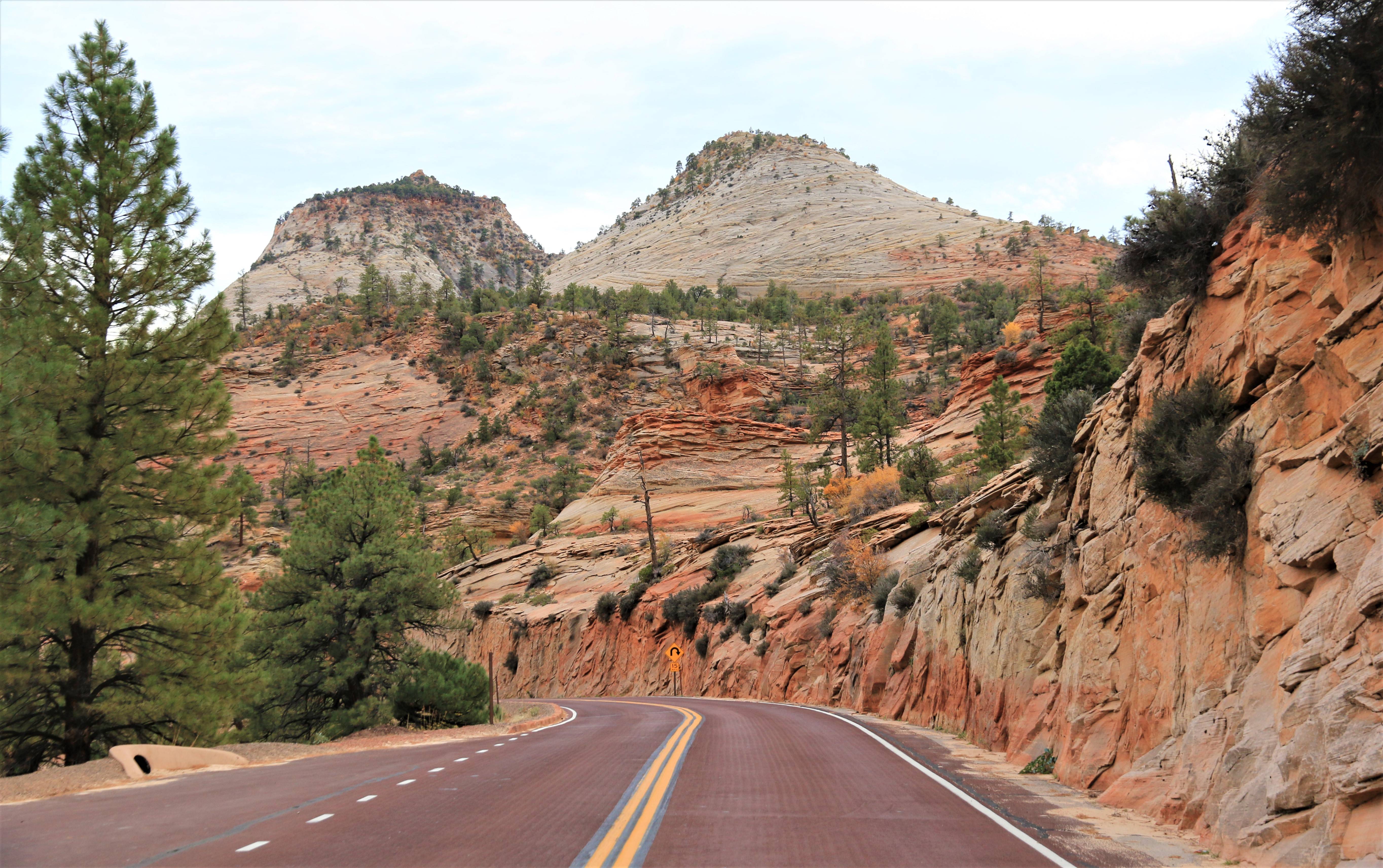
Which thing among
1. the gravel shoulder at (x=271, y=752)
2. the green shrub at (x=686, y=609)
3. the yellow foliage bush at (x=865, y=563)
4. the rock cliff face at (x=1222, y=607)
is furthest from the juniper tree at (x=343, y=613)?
the green shrub at (x=686, y=609)

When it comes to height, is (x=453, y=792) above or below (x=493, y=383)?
below

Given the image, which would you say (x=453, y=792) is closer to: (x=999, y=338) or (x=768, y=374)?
(x=999, y=338)

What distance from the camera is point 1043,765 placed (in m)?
12.9

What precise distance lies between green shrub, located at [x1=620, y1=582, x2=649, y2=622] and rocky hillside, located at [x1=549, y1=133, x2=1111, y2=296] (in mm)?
74159

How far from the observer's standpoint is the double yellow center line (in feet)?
22.3

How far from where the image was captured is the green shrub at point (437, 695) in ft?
71.6

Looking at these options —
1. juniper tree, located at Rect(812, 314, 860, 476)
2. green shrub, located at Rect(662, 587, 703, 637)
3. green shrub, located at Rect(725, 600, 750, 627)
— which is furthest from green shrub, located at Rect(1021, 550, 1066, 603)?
juniper tree, located at Rect(812, 314, 860, 476)

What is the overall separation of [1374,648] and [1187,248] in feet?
25.9

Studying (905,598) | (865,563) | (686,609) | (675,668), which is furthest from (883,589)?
(686,609)

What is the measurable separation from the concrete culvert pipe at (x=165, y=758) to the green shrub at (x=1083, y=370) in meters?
27.7

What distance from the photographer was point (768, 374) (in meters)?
91.1

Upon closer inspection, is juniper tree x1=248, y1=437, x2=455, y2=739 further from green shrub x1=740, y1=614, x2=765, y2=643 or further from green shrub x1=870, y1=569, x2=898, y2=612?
green shrub x1=740, y1=614, x2=765, y2=643

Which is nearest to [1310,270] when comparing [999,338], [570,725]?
[570,725]

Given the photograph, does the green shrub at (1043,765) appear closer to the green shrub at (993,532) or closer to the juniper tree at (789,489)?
the green shrub at (993,532)
